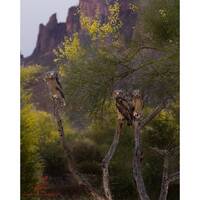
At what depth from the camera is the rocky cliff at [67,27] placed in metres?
4.74

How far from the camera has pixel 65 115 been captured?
480 centimetres

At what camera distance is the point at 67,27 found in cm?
493

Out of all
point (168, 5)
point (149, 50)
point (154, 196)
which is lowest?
point (154, 196)

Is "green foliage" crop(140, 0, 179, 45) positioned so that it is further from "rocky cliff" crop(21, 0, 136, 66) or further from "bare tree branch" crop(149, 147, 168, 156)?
"bare tree branch" crop(149, 147, 168, 156)

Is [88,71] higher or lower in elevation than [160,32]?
lower

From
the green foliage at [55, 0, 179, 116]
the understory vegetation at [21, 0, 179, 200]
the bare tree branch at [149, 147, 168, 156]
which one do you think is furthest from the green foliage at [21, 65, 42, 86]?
the bare tree branch at [149, 147, 168, 156]
